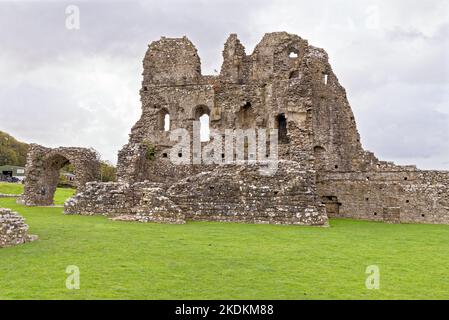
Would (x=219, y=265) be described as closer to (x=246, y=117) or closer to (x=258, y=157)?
(x=258, y=157)

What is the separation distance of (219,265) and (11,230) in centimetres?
555

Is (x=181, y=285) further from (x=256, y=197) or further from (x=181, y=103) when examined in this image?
(x=181, y=103)

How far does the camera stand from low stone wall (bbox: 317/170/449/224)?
22.5 metres

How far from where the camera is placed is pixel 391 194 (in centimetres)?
2342

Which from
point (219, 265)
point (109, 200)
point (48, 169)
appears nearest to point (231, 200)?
point (109, 200)

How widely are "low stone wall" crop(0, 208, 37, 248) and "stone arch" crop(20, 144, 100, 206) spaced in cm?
1661

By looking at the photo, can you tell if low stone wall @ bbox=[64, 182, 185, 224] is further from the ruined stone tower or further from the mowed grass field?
the mowed grass field

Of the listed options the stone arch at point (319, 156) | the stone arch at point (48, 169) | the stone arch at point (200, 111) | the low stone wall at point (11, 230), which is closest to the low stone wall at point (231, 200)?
the low stone wall at point (11, 230)

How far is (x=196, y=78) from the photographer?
100ft

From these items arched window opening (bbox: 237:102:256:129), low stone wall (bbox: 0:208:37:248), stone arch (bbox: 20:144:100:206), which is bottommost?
low stone wall (bbox: 0:208:37:248)

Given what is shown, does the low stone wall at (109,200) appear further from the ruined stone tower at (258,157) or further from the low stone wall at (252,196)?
the low stone wall at (252,196)

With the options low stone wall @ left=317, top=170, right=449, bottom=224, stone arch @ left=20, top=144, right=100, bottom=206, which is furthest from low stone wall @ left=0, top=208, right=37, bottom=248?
low stone wall @ left=317, top=170, right=449, bottom=224
